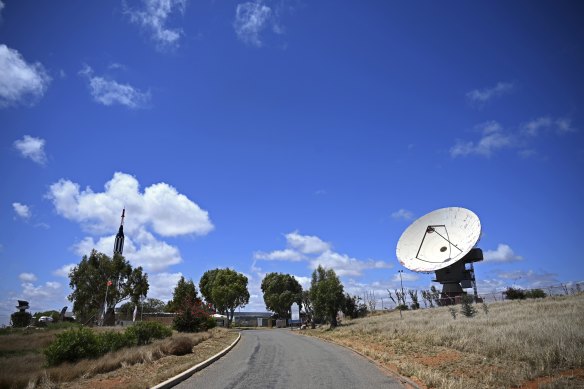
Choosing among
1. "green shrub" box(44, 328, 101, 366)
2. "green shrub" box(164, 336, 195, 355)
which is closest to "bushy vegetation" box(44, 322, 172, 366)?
"green shrub" box(44, 328, 101, 366)

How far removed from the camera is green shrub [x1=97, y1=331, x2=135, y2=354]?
1842 centimetres

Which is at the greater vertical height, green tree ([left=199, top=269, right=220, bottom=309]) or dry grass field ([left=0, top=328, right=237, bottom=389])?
green tree ([left=199, top=269, right=220, bottom=309])

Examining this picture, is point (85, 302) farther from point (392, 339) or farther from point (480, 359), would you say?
point (480, 359)

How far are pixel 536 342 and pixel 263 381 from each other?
11.0 m

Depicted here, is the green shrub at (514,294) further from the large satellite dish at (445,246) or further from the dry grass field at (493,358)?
the dry grass field at (493,358)

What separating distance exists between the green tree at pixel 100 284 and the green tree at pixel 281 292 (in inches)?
1282

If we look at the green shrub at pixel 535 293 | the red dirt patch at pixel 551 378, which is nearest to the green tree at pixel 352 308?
the green shrub at pixel 535 293

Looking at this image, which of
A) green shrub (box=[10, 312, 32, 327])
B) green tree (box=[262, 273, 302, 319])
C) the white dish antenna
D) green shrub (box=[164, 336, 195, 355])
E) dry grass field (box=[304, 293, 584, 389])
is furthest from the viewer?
green tree (box=[262, 273, 302, 319])

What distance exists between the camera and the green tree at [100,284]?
63.7 metres

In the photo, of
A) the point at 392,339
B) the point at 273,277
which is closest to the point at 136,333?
the point at 392,339

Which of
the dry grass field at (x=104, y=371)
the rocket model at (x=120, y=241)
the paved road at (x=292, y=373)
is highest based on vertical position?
the rocket model at (x=120, y=241)

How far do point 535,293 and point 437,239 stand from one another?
53.8ft

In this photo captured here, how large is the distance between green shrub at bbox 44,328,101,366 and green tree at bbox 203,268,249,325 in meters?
57.9

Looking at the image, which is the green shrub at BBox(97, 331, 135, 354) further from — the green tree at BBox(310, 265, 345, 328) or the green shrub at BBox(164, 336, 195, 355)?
the green tree at BBox(310, 265, 345, 328)
